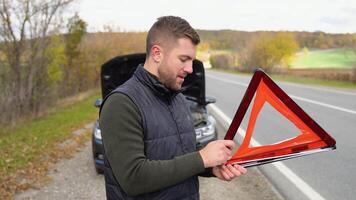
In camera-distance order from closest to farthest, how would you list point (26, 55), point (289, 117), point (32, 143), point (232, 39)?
point (289, 117), point (32, 143), point (26, 55), point (232, 39)

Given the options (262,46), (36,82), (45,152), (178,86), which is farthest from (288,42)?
(178,86)

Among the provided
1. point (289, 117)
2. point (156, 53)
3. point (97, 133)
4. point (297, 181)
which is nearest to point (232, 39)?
point (97, 133)

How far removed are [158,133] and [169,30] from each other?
0.48 meters

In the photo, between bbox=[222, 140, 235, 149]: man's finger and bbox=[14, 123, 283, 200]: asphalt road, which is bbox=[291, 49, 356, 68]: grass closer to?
bbox=[14, 123, 283, 200]: asphalt road

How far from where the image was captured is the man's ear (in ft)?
6.53

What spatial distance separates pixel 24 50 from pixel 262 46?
2718 inches

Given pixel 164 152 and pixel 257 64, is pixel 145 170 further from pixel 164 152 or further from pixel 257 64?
pixel 257 64

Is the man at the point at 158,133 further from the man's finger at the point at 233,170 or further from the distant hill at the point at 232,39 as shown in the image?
the distant hill at the point at 232,39

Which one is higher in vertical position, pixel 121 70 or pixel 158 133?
pixel 158 133

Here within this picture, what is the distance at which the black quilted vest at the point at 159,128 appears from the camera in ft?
6.37

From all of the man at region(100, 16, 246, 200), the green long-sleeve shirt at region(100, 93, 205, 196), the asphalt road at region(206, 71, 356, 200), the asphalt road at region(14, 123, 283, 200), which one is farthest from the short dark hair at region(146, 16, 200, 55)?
the asphalt road at region(14, 123, 283, 200)

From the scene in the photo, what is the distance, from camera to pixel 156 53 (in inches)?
79.1

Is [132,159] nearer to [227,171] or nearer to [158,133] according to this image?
[158,133]

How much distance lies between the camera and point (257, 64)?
79250mm
